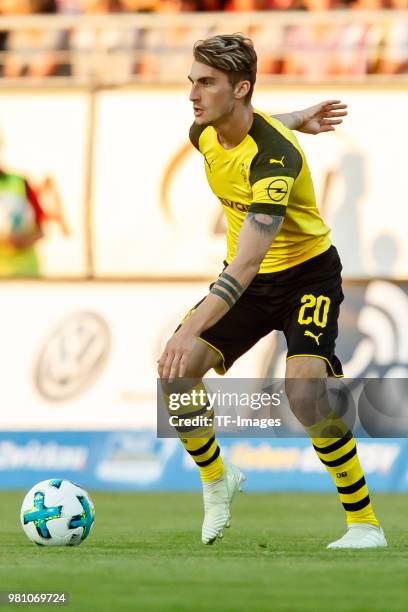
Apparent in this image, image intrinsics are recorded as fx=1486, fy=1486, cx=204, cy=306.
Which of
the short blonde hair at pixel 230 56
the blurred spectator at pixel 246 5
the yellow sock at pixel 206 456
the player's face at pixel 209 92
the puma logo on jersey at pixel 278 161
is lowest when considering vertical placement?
the yellow sock at pixel 206 456

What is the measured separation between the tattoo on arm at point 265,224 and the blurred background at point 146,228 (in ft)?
19.7

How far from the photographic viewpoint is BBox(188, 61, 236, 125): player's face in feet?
21.5

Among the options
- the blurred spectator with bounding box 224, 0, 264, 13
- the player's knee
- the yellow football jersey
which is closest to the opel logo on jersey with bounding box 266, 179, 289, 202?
the yellow football jersey

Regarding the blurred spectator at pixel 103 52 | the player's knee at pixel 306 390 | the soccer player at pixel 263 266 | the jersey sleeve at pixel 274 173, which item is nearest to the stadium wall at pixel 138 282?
the blurred spectator at pixel 103 52

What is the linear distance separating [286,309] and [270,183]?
2.70 ft

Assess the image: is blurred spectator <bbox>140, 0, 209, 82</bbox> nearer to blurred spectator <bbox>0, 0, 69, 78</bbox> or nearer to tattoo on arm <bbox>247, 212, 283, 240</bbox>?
blurred spectator <bbox>0, 0, 69, 78</bbox>

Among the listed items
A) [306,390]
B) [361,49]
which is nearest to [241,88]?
[306,390]

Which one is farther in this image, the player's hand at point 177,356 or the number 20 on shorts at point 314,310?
the number 20 on shorts at point 314,310

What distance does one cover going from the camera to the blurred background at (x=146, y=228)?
40.6 ft

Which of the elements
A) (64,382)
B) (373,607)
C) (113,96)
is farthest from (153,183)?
(373,607)

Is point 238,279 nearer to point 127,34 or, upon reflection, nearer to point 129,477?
point 129,477

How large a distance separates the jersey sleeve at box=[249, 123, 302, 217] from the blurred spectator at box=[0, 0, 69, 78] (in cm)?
726

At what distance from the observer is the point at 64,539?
6855 mm

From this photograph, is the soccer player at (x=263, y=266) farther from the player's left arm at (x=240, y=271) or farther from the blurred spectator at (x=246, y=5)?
the blurred spectator at (x=246, y=5)
